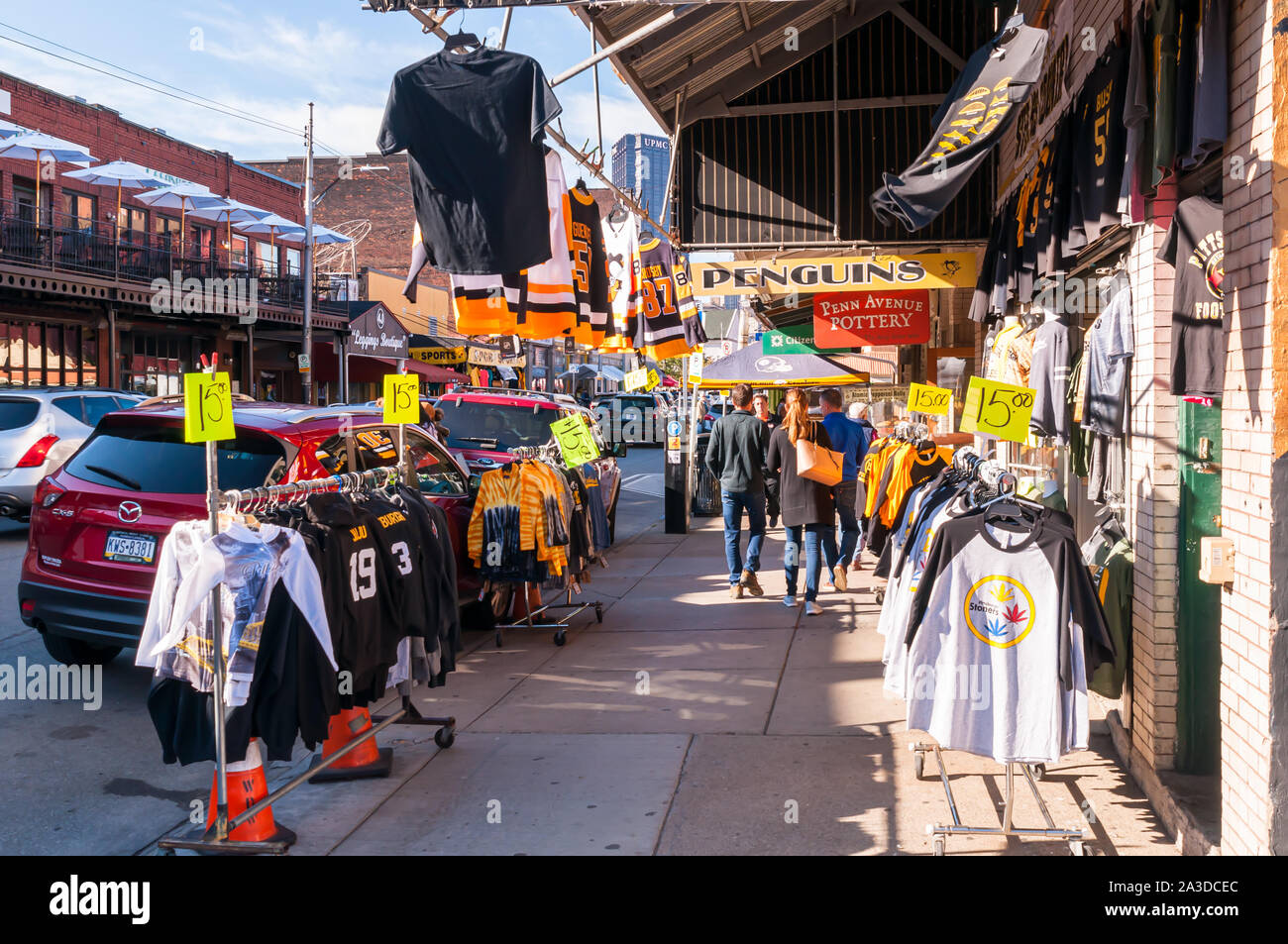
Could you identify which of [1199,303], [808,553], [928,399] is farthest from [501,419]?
[1199,303]

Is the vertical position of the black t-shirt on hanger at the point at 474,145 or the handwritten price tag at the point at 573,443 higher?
the black t-shirt on hanger at the point at 474,145

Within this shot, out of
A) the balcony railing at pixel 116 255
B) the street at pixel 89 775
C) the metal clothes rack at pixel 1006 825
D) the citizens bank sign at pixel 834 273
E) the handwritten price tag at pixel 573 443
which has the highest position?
the balcony railing at pixel 116 255

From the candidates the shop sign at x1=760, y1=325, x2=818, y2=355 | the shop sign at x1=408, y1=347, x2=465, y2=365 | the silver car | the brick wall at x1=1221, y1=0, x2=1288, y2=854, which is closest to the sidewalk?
the brick wall at x1=1221, y1=0, x2=1288, y2=854

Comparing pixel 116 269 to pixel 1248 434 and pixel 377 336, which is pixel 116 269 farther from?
pixel 1248 434

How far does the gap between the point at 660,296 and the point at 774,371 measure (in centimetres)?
387

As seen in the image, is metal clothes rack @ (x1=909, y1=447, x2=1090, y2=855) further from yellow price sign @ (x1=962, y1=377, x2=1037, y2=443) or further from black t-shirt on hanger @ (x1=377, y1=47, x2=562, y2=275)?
black t-shirt on hanger @ (x1=377, y1=47, x2=562, y2=275)

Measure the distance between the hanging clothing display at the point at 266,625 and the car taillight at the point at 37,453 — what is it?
10.8 meters

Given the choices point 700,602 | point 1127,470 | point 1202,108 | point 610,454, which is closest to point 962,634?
point 1127,470

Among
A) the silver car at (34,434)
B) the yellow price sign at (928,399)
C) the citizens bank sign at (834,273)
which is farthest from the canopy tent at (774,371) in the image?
the silver car at (34,434)

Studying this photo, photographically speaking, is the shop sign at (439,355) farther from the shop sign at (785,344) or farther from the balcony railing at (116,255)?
the shop sign at (785,344)

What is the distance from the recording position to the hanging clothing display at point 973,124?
19.6ft

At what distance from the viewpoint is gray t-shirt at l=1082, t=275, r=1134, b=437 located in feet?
17.3

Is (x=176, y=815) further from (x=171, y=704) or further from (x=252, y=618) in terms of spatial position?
(x=252, y=618)

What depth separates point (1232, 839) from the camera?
12.4 feet
